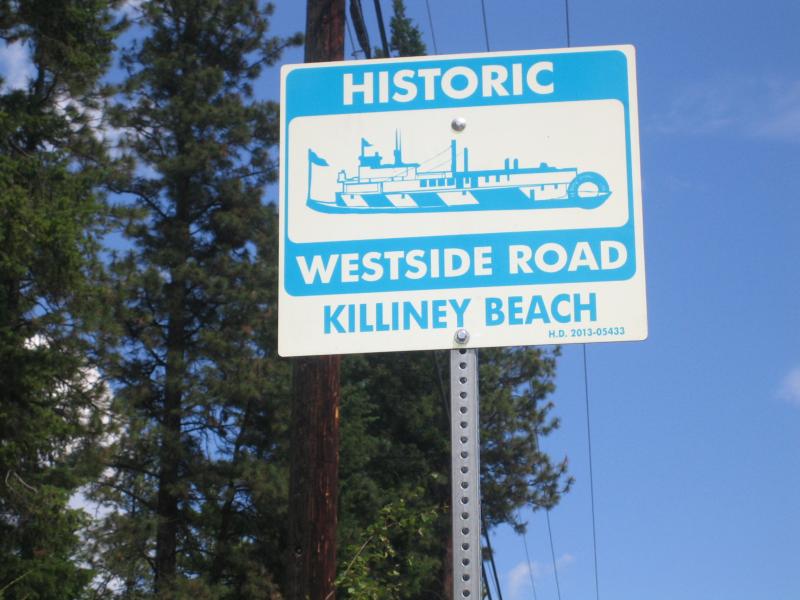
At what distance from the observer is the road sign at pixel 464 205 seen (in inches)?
139

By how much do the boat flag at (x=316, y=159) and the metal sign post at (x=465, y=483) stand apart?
758mm

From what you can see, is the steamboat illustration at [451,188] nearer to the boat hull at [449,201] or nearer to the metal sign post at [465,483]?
the boat hull at [449,201]

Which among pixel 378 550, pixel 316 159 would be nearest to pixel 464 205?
pixel 316 159

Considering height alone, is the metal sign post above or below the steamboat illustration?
below

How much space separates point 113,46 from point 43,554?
9.47m

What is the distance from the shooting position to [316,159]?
375 centimetres

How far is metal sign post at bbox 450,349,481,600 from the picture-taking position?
3.17m

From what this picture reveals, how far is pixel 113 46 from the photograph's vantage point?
23.7m

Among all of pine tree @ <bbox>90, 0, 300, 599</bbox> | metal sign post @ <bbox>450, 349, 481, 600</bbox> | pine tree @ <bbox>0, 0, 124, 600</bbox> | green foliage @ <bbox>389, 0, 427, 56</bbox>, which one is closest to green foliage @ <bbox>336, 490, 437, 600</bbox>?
metal sign post @ <bbox>450, 349, 481, 600</bbox>

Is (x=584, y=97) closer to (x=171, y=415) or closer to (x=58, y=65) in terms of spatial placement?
(x=58, y=65)

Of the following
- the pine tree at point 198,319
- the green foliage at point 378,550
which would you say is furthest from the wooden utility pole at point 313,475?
the pine tree at point 198,319

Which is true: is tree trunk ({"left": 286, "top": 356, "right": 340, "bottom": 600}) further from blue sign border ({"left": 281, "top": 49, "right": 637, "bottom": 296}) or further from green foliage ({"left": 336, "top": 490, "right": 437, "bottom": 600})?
blue sign border ({"left": 281, "top": 49, "right": 637, "bottom": 296})

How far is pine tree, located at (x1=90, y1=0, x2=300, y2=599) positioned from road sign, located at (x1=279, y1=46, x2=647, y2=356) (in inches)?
924

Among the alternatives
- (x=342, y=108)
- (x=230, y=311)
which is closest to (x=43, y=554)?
(x=230, y=311)
